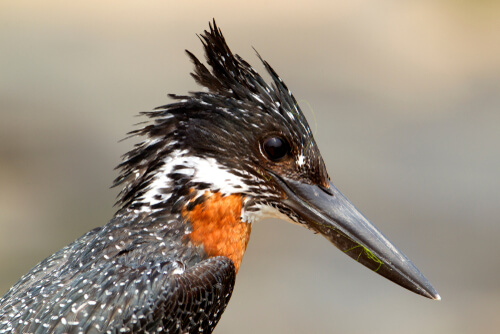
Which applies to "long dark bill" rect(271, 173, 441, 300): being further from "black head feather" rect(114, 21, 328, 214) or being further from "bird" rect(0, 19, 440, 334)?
"black head feather" rect(114, 21, 328, 214)

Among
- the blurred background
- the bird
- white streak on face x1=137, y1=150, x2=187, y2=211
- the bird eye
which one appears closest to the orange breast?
the bird

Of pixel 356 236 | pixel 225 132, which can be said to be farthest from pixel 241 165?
pixel 356 236

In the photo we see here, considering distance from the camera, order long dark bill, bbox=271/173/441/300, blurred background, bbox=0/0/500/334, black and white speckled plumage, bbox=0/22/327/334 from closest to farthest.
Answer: black and white speckled plumage, bbox=0/22/327/334 → long dark bill, bbox=271/173/441/300 → blurred background, bbox=0/0/500/334

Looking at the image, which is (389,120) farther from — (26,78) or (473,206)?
(26,78)

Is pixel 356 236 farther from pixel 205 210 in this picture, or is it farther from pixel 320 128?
pixel 320 128

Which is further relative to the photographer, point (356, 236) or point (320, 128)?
point (320, 128)

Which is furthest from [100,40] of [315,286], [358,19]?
[315,286]
